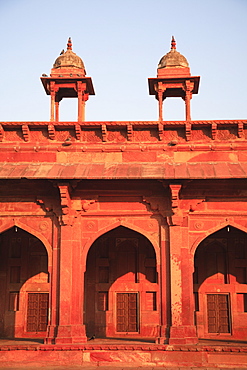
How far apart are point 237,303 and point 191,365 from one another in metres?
3.96

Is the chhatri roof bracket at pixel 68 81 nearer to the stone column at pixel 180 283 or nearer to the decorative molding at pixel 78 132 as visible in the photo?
the decorative molding at pixel 78 132

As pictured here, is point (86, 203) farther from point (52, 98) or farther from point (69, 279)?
point (52, 98)

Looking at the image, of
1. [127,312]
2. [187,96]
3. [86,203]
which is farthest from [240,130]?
[127,312]

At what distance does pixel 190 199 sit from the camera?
14805 mm

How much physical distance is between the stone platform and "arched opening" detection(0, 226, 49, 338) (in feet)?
9.47

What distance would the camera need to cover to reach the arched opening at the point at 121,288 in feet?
54.1

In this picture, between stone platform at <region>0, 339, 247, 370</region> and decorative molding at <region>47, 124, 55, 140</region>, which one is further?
decorative molding at <region>47, 124, 55, 140</region>

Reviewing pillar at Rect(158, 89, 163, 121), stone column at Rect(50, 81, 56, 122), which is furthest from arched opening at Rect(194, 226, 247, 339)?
stone column at Rect(50, 81, 56, 122)

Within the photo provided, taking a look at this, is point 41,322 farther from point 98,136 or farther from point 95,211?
point 98,136

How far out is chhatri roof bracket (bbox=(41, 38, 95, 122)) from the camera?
16750 mm

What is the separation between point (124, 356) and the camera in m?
13.5

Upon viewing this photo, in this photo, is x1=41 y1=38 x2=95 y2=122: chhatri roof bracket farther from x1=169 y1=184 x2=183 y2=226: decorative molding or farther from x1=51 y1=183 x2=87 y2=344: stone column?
x1=169 y1=184 x2=183 y2=226: decorative molding

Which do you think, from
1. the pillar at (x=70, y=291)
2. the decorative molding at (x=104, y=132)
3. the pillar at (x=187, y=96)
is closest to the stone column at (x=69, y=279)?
the pillar at (x=70, y=291)

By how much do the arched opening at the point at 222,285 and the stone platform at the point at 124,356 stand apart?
2.71m
